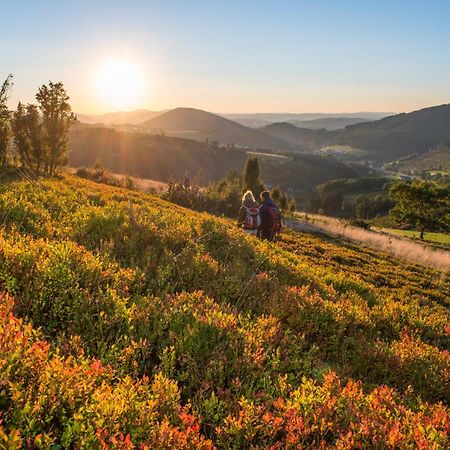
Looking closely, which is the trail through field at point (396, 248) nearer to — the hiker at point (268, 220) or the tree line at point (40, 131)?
the hiker at point (268, 220)

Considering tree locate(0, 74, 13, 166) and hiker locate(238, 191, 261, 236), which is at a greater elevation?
tree locate(0, 74, 13, 166)

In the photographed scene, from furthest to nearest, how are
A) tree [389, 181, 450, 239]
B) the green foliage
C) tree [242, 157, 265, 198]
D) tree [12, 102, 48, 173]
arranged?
tree [389, 181, 450, 239] → tree [242, 157, 265, 198] → the green foliage → tree [12, 102, 48, 173]

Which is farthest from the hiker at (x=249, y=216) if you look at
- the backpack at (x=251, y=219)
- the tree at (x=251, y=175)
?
the tree at (x=251, y=175)

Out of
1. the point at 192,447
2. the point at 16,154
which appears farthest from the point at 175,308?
the point at 16,154

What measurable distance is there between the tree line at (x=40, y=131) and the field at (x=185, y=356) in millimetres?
20101

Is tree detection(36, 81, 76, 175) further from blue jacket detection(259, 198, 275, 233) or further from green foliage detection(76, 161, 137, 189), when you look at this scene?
blue jacket detection(259, 198, 275, 233)

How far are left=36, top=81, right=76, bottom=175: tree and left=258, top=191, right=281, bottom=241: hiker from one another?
18343 mm

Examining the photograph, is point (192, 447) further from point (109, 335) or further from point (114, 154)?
point (114, 154)

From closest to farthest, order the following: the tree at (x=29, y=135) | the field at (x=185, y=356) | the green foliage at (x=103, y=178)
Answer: the field at (x=185, y=356), the tree at (x=29, y=135), the green foliage at (x=103, y=178)

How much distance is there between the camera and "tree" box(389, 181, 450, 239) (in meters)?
58.7

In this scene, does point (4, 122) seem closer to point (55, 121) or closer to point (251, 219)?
point (55, 121)

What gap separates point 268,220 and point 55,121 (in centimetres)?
1998

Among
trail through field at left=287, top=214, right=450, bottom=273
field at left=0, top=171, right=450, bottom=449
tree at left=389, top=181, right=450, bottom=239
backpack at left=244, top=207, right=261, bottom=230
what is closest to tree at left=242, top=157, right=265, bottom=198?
trail through field at left=287, top=214, right=450, bottom=273

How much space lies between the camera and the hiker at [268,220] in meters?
13.6
